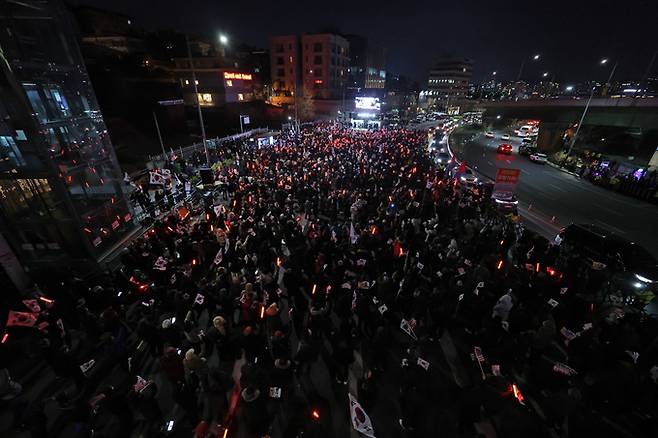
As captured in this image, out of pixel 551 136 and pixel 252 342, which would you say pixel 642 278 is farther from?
pixel 551 136

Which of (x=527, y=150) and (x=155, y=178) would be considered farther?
(x=527, y=150)

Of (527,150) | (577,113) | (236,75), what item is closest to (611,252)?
(577,113)

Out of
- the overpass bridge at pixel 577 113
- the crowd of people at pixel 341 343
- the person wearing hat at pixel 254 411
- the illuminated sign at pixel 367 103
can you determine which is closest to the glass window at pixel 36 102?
the crowd of people at pixel 341 343

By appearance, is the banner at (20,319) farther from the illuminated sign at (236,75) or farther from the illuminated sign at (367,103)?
the illuminated sign at (367,103)

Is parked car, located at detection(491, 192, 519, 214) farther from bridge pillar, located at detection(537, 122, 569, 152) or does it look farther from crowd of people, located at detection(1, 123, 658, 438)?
bridge pillar, located at detection(537, 122, 569, 152)

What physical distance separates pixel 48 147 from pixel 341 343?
11.1 m

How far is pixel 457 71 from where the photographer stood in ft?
421

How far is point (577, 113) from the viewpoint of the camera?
32625 millimetres

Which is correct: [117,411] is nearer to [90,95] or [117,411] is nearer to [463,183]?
[90,95]

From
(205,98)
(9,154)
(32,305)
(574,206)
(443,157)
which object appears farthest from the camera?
(205,98)

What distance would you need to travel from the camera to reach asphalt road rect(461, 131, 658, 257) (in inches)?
645

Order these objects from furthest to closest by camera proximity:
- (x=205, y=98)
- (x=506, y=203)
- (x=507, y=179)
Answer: (x=205, y=98)
(x=506, y=203)
(x=507, y=179)

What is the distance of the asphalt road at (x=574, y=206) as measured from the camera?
1638 cm

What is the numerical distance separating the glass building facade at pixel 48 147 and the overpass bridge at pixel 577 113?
39603 mm
